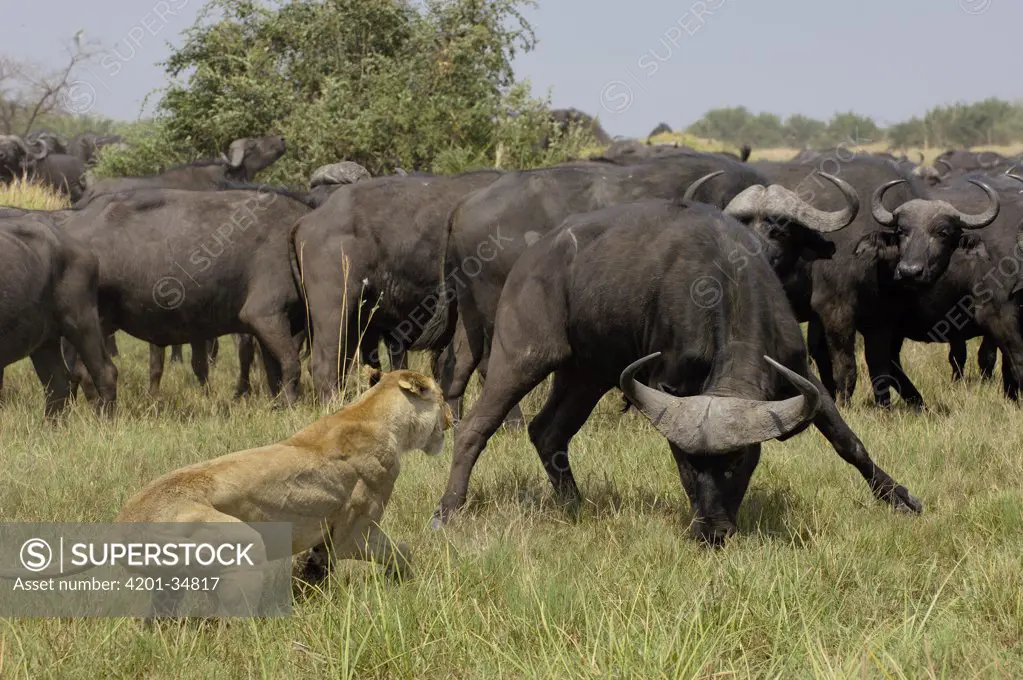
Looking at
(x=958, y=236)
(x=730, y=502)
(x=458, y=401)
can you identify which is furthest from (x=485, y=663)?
(x=958, y=236)

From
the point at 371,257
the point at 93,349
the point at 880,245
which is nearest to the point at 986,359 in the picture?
the point at 880,245

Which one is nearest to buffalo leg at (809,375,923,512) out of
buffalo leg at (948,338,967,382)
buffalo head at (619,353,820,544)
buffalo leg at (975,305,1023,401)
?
buffalo head at (619,353,820,544)

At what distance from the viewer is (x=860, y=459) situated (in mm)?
5707

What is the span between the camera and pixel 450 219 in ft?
26.8

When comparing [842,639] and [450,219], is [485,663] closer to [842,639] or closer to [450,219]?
[842,639]

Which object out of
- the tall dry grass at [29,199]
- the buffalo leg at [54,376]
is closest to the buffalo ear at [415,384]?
the buffalo leg at [54,376]

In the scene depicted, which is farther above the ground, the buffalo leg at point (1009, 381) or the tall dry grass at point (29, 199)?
the buffalo leg at point (1009, 381)

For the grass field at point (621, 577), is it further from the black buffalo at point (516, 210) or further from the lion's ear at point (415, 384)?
the black buffalo at point (516, 210)

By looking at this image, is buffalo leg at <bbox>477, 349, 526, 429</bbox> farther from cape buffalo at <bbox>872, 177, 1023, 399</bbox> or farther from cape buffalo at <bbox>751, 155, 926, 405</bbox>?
cape buffalo at <bbox>872, 177, 1023, 399</bbox>

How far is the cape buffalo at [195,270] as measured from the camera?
30.4 ft

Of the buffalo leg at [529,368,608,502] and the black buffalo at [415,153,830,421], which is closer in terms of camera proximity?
the buffalo leg at [529,368,608,502]

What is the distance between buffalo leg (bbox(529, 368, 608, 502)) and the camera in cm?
623

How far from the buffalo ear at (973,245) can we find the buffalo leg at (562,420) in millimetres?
4113

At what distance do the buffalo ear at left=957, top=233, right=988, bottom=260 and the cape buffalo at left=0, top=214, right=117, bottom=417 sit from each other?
258 inches
